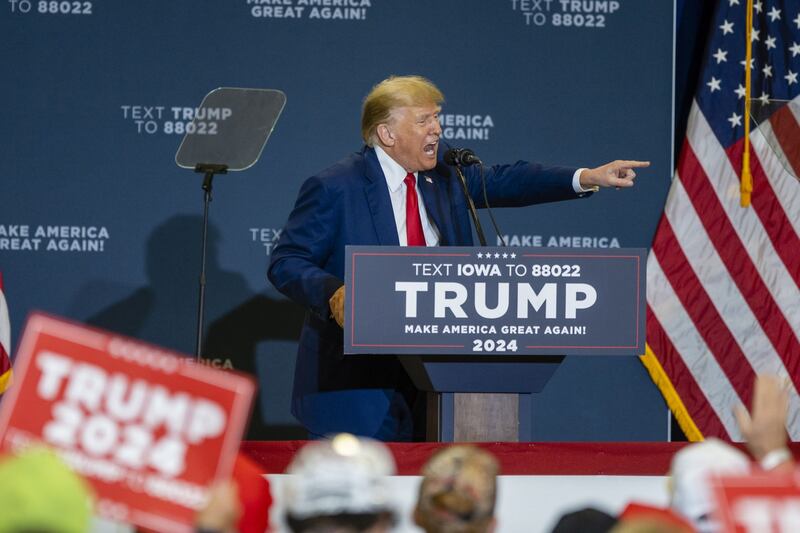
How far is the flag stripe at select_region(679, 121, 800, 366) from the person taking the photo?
610 centimetres

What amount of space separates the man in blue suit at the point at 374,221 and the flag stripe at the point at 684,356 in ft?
6.55

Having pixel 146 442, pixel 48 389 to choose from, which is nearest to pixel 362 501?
pixel 146 442

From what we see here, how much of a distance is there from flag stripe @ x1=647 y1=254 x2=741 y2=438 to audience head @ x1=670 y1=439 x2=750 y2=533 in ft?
13.3

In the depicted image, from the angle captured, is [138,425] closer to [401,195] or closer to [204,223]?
[401,195]

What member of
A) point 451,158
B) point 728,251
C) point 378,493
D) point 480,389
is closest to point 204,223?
point 451,158

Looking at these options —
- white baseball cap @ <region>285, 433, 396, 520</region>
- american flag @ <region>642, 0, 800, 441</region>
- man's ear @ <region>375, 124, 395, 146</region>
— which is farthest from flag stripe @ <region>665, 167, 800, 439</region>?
white baseball cap @ <region>285, 433, 396, 520</region>

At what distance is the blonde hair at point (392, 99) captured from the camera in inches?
166

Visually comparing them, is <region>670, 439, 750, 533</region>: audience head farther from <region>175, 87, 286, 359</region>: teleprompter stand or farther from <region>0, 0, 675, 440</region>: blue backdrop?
<region>0, 0, 675, 440</region>: blue backdrop

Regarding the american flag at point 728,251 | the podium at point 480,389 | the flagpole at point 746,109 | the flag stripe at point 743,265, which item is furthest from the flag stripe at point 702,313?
the podium at point 480,389

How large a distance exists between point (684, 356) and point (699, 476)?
4.19m

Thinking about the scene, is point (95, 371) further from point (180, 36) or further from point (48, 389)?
point (180, 36)

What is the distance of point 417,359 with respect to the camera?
368 cm

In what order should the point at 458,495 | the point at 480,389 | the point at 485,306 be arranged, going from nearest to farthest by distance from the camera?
the point at 458,495, the point at 485,306, the point at 480,389

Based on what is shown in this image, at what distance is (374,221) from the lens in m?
4.13
